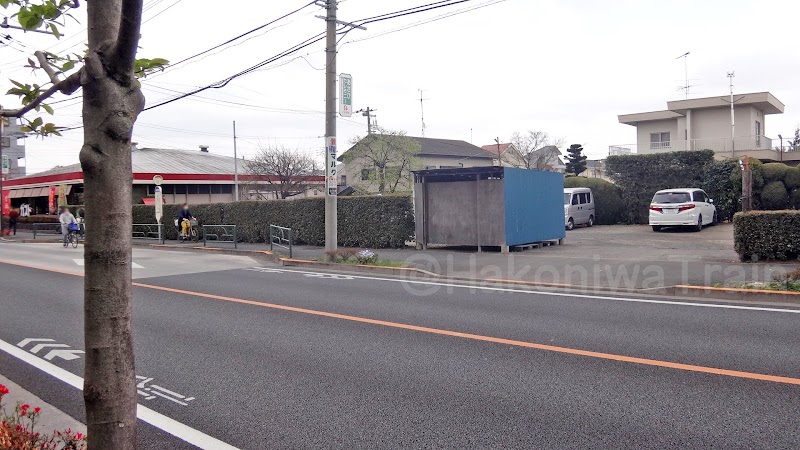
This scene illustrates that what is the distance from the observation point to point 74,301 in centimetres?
1091

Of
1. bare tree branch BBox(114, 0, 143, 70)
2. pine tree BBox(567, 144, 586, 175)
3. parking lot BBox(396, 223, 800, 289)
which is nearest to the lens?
bare tree branch BBox(114, 0, 143, 70)

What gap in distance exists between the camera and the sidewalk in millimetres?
4539

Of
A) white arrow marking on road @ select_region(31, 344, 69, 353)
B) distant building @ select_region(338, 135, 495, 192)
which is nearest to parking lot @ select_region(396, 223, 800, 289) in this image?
white arrow marking on road @ select_region(31, 344, 69, 353)

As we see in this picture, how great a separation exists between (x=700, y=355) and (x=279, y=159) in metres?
41.9

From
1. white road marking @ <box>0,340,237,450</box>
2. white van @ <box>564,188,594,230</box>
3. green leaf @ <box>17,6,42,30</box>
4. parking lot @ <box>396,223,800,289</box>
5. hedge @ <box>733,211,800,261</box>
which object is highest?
green leaf @ <box>17,6,42,30</box>

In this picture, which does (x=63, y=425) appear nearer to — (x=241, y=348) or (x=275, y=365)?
(x=275, y=365)

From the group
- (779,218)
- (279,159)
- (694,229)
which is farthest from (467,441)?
(279,159)

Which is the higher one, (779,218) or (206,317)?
(779,218)

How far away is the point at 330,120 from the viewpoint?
55.0 ft

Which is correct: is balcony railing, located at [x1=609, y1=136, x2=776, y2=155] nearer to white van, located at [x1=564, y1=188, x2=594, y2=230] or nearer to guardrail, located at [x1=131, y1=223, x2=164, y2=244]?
white van, located at [x1=564, y1=188, x2=594, y2=230]

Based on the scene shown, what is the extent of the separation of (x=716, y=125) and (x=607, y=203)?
9689mm

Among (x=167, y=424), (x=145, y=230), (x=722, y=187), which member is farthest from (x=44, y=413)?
(x=145, y=230)

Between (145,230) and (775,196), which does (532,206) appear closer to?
(775,196)

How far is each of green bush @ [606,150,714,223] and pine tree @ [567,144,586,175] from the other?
93.1 feet
